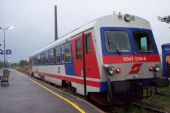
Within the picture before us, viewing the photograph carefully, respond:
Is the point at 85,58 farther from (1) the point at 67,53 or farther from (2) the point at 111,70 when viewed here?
(1) the point at 67,53

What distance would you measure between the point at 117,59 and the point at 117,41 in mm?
715

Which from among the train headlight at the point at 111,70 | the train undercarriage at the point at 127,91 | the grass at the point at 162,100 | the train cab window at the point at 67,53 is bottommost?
the grass at the point at 162,100

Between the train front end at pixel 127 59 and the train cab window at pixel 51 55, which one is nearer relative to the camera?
the train front end at pixel 127 59

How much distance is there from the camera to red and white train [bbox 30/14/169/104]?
1123 cm

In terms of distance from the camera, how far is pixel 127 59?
1169cm

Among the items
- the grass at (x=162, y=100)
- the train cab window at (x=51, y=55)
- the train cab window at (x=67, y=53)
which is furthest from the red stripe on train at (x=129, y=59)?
the train cab window at (x=51, y=55)

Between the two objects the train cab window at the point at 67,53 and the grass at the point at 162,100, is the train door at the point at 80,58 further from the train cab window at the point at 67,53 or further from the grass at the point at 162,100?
the grass at the point at 162,100

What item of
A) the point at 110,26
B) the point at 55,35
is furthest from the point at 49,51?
the point at 55,35

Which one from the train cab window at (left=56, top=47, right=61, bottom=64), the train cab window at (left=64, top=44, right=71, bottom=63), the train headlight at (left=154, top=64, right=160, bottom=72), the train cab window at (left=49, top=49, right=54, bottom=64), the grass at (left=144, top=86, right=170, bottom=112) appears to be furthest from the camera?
the train cab window at (left=49, top=49, right=54, bottom=64)

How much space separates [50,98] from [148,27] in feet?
16.4

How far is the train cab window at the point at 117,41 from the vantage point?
38.2 feet

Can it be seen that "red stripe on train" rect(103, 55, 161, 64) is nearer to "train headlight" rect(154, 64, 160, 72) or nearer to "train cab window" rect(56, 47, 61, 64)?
"train headlight" rect(154, 64, 160, 72)

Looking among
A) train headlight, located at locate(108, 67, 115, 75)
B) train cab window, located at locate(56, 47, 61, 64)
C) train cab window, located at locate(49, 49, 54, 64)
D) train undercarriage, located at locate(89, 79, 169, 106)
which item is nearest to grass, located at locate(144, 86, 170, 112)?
train undercarriage, located at locate(89, 79, 169, 106)

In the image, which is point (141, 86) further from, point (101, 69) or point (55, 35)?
point (55, 35)
